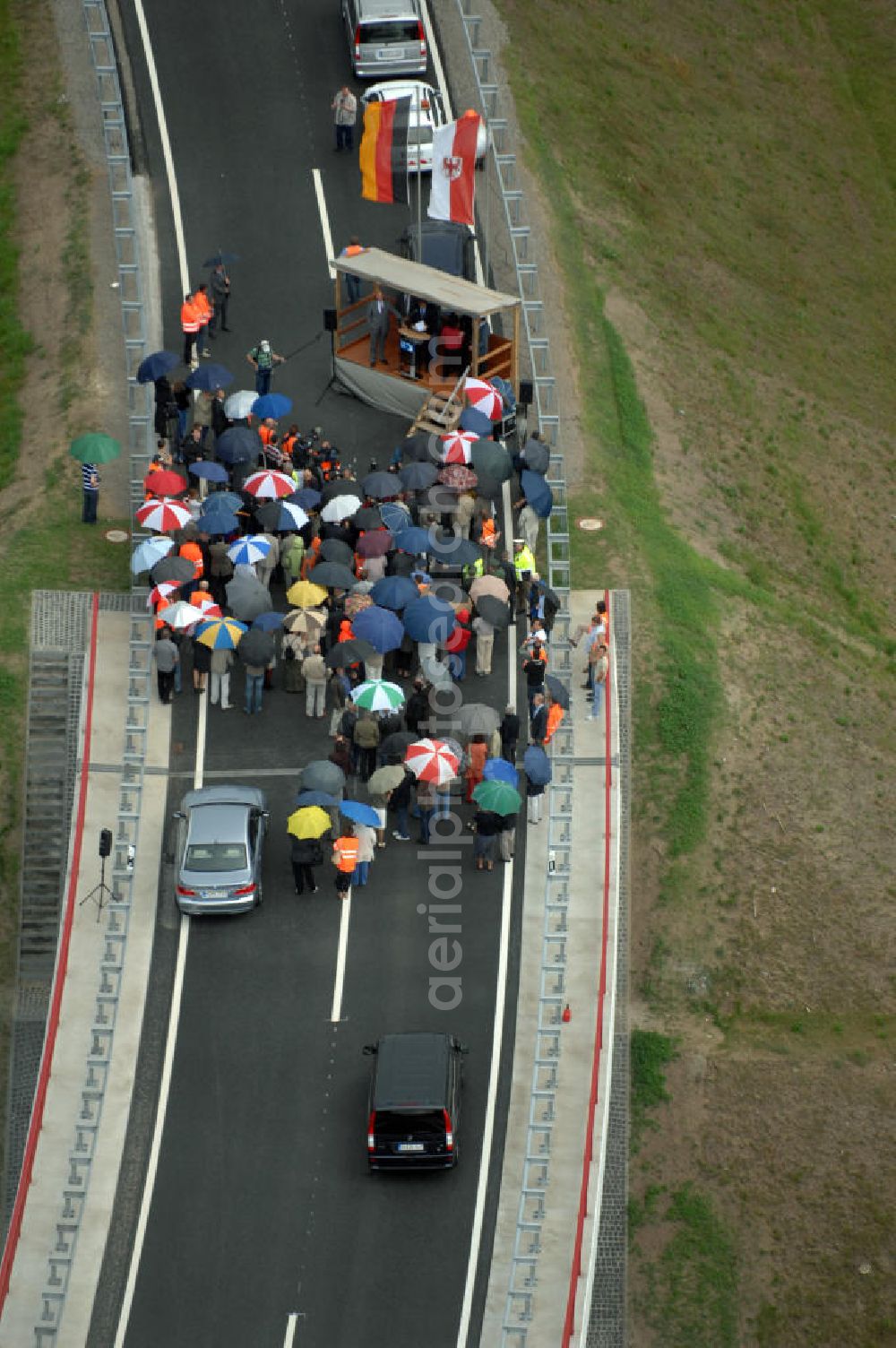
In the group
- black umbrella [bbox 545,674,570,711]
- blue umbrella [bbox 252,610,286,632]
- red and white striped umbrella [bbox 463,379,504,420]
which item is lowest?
black umbrella [bbox 545,674,570,711]

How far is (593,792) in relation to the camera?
4919 cm

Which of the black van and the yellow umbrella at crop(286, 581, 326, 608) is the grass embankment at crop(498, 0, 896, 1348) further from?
the yellow umbrella at crop(286, 581, 326, 608)

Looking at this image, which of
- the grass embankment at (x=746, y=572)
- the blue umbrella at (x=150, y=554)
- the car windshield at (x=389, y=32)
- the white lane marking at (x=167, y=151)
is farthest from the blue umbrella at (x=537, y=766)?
the car windshield at (x=389, y=32)

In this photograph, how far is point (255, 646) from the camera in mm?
47938

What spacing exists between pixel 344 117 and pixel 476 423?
13671 millimetres

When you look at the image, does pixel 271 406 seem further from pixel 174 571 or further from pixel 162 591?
pixel 162 591

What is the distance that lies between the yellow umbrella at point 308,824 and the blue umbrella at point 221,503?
297 inches

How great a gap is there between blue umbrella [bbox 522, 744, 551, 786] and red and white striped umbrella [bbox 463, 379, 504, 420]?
9192 mm

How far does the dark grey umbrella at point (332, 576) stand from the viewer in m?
48.8

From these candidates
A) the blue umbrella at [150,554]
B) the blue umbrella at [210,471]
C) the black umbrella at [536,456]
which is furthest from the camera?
the black umbrella at [536,456]

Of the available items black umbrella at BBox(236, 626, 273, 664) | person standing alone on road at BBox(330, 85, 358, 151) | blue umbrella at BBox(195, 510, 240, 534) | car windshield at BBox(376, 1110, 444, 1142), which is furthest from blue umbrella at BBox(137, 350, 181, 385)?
car windshield at BBox(376, 1110, 444, 1142)

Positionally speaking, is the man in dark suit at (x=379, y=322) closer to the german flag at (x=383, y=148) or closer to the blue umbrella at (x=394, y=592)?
the german flag at (x=383, y=148)

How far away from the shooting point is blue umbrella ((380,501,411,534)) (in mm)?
50000

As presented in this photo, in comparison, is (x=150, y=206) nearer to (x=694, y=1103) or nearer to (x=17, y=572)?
(x=17, y=572)
